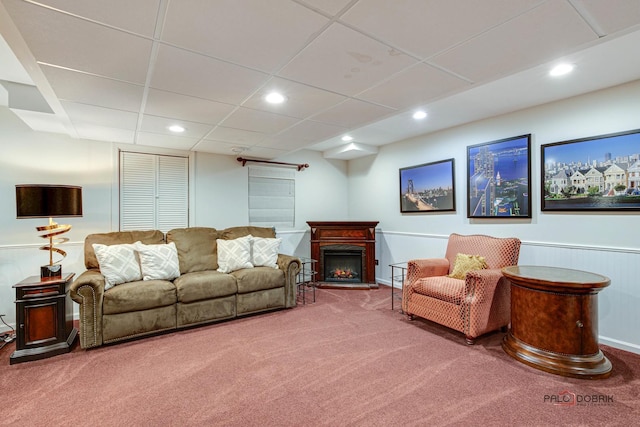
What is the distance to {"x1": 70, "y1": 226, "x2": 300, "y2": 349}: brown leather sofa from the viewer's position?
2.88 m

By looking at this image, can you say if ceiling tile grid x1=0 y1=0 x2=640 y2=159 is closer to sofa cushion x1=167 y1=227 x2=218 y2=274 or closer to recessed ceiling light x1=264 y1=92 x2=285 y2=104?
recessed ceiling light x1=264 y1=92 x2=285 y2=104

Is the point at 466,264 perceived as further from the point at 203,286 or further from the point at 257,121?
the point at 203,286

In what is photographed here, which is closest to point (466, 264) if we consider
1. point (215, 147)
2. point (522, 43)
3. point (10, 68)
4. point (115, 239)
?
point (522, 43)

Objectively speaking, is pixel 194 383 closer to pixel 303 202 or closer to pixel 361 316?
pixel 361 316

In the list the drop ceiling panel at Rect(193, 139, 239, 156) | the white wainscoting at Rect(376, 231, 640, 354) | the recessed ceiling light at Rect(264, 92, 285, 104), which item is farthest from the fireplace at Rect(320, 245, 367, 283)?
the recessed ceiling light at Rect(264, 92, 285, 104)

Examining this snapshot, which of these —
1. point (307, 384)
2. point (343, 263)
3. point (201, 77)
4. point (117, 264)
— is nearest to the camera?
point (201, 77)

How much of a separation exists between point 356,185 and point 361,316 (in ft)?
9.58

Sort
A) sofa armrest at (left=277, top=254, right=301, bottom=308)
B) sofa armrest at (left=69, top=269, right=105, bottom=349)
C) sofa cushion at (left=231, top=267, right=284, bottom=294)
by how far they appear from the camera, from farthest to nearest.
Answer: sofa armrest at (left=277, top=254, right=301, bottom=308) < sofa cushion at (left=231, top=267, right=284, bottom=294) < sofa armrest at (left=69, top=269, right=105, bottom=349)

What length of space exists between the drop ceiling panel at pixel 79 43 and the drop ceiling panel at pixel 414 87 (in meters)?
1.57

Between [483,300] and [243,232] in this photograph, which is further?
[243,232]

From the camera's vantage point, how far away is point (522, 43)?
1.69m

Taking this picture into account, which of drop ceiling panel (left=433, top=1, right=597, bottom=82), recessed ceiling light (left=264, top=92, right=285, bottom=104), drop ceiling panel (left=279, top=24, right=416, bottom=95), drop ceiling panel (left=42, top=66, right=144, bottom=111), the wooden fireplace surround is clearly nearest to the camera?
drop ceiling panel (left=433, top=1, right=597, bottom=82)

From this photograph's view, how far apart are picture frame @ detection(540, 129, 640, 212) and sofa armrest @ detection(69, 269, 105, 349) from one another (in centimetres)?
461

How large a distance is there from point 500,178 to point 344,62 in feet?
8.81
